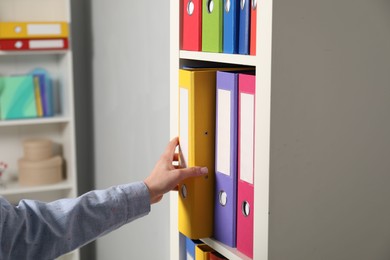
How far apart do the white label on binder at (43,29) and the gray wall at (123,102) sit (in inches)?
8.2

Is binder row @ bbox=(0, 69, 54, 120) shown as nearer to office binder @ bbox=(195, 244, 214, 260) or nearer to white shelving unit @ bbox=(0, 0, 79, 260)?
white shelving unit @ bbox=(0, 0, 79, 260)

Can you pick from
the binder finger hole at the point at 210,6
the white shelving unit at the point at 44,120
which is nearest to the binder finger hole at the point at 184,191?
the binder finger hole at the point at 210,6

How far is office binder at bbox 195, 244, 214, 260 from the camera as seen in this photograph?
1.34 m

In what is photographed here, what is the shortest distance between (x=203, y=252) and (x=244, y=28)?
20.9 inches

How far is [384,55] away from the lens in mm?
1105

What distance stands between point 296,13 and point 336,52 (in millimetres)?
113

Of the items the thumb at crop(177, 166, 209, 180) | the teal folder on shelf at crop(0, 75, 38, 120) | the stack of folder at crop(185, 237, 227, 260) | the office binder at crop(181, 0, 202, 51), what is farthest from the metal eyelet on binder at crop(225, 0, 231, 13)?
the teal folder on shelf at crop(0, 75, 38, 120)

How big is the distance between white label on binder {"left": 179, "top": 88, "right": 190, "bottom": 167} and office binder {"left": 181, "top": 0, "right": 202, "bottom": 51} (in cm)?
11

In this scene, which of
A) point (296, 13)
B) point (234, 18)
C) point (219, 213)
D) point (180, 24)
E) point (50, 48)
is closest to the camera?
point (296, 13)

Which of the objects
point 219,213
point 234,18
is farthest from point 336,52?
point 219,213

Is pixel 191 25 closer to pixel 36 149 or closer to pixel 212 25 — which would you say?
pixel 212 25

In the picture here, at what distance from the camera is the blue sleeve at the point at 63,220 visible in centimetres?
122

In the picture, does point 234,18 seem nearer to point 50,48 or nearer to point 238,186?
point 238,186

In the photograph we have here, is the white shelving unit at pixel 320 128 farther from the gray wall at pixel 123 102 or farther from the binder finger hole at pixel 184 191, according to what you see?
the gray wall at pixel 123 102
